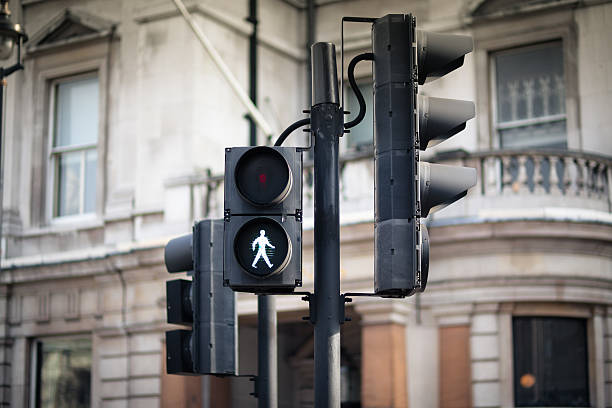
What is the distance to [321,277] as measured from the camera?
746cm

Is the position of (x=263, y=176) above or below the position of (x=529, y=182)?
below

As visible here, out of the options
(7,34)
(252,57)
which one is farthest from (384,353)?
(7,34)

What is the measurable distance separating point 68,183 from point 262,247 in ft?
54.4

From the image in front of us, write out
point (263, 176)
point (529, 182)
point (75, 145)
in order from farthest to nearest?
point (75, 145) < point (529, 182) < point (263, 176)

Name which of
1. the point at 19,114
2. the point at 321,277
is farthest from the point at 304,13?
the point at 321,277

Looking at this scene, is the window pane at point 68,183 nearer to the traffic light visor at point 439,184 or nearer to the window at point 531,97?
the window at point 531,97

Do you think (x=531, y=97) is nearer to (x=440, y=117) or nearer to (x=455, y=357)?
(x=455, y=357)

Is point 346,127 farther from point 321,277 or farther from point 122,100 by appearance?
point 122,100

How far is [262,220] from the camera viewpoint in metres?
7.01

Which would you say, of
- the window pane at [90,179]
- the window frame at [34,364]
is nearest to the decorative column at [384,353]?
the window frame at [34,364]

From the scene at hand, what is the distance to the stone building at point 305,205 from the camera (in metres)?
17.6

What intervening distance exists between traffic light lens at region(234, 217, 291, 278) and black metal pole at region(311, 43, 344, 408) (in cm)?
57

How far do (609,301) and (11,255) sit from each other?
11219 mm

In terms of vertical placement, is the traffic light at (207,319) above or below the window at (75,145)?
below
